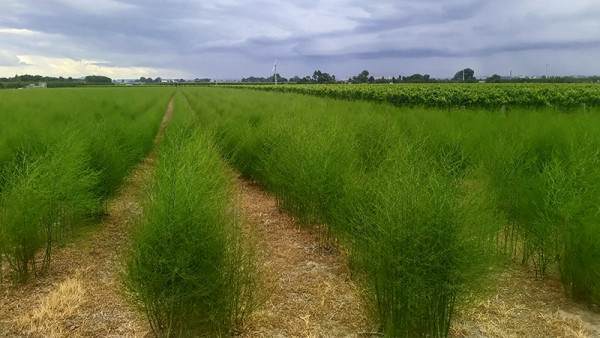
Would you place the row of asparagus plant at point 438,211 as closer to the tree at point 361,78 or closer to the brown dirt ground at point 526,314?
the brown dirt ground at point 526,314

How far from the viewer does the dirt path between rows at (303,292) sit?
137 inches

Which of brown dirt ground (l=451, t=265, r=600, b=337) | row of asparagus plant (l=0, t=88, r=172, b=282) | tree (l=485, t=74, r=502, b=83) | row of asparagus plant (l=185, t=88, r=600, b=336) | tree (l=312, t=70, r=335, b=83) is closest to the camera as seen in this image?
row of asparagus plant (l=185, t=88, r=600, b=336)

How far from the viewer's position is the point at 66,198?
470 cm

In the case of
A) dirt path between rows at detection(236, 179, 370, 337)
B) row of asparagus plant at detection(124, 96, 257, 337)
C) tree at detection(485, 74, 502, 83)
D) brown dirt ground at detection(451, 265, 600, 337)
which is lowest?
brown dirt ground at detection(451, 265, 600, 337)

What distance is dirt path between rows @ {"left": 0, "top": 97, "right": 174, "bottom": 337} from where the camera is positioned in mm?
3510

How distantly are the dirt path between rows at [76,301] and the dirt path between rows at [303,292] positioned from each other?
40.7 inches

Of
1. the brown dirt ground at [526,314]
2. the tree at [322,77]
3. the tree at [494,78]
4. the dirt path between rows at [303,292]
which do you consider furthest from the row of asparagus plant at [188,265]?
the tree at [322,77]

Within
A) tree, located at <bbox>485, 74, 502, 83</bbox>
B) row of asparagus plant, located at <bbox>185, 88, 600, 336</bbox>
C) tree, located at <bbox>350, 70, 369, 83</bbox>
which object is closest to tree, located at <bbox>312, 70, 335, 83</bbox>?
tree, located at <bbox>350, 70, 369, 83</bbox>

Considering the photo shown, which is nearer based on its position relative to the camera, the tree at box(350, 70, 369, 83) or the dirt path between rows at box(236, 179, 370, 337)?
the dirt path between rows at box(236, 179, 370, 337)

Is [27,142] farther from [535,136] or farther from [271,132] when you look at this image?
[535,136]

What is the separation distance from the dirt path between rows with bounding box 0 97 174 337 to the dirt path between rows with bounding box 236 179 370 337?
103cm

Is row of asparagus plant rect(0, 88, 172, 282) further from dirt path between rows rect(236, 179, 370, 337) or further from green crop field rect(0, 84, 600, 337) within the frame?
dirt path between rows rect(236, 179, 370, 337)

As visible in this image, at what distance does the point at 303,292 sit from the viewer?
4.14 m

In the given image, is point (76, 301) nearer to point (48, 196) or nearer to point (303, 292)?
point (48, 196)
